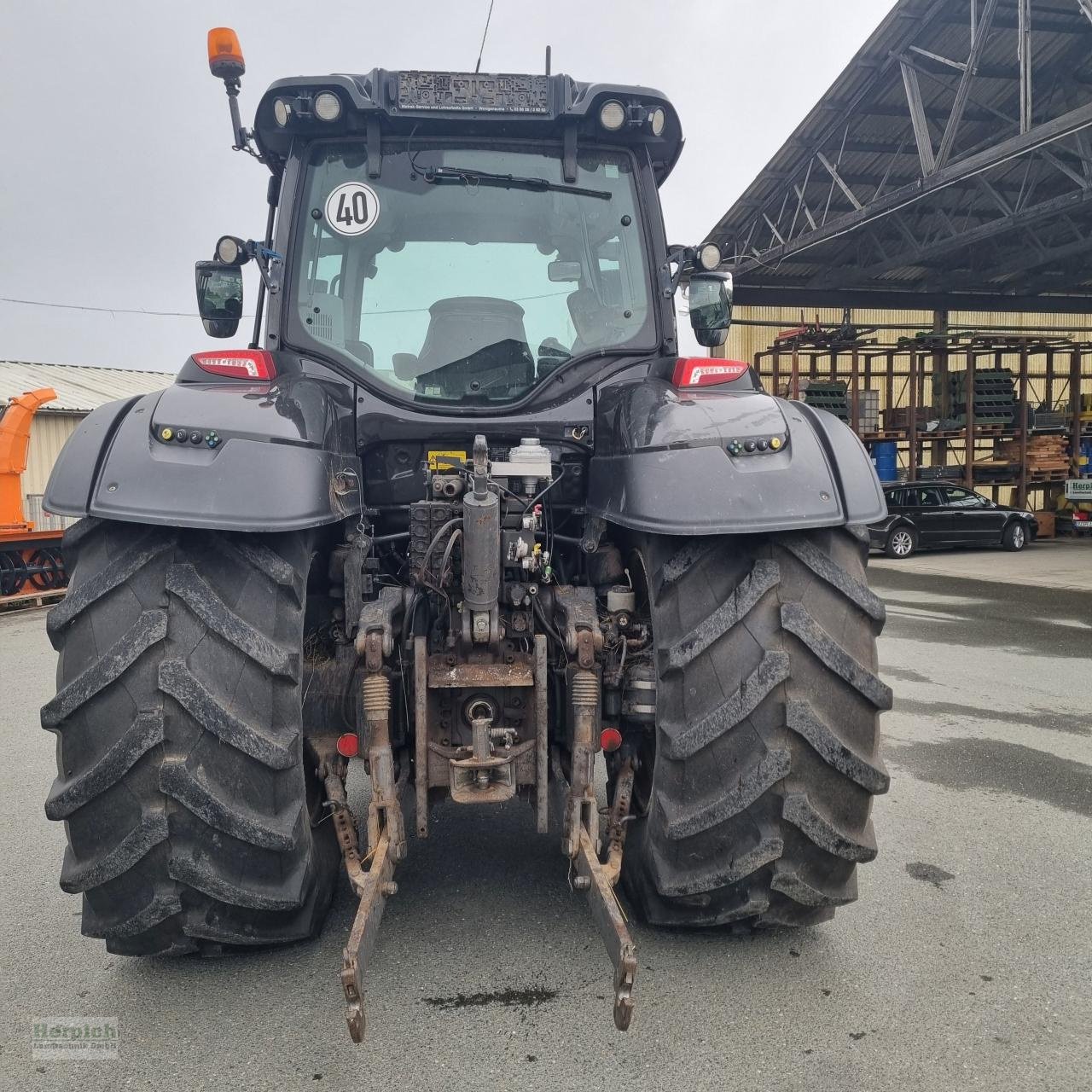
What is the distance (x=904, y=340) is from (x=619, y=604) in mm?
17608

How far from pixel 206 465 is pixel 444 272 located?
1241 mm

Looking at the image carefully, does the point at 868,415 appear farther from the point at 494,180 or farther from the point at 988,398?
the point at 494,180

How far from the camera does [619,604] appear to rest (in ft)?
9.27

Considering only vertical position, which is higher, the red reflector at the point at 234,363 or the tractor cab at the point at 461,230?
the tractor cab at the point at 461,230

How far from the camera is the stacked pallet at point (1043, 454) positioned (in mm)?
18859

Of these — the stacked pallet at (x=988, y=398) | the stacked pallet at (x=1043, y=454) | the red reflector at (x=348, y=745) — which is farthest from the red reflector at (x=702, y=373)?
the stacked pallet at (x=1043, y=454)

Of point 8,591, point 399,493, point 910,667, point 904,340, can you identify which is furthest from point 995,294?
point 399,493

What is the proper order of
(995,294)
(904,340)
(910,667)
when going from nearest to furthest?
1. (910,667)
2. (904,340)
3. (995,294)

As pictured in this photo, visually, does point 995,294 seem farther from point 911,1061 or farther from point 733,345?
point 911,1061

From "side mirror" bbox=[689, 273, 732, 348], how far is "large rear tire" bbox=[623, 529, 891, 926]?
4.44ft

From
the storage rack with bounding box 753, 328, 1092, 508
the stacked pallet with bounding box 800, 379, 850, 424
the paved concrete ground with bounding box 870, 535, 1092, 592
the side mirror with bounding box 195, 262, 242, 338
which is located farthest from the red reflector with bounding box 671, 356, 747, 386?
the stacked pallet with bounding box 800, 379, 850, 424

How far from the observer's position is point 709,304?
357 cm

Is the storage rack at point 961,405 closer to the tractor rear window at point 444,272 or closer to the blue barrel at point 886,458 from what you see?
the blue barrel at point 886,458

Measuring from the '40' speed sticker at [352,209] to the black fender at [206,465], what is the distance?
2.69 feet
